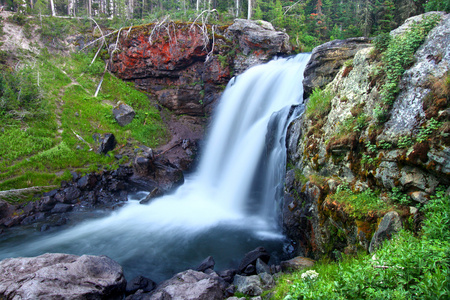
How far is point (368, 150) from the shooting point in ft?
22.1

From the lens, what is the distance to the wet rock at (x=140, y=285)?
7539mm

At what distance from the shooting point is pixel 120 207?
1399 cm

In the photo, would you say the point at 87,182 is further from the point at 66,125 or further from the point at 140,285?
the point at 140,285

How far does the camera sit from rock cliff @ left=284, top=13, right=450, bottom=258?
5473 millimetres

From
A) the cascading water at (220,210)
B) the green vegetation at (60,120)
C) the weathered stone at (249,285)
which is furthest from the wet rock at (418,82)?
the green vegetation at (60,120)

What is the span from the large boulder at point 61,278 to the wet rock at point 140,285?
1.34 feet

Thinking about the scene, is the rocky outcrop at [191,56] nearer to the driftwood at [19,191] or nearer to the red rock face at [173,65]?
the red rock face at [173,65]

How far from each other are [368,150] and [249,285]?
472cm

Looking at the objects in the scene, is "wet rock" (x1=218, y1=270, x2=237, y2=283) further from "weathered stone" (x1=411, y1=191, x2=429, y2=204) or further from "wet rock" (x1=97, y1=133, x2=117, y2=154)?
"wet rock" (x1=97, y1=133, x2=117, y2=154)

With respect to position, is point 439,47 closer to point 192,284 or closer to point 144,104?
point 192,284

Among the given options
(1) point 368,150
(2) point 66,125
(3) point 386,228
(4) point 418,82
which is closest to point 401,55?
(4) point 418,82

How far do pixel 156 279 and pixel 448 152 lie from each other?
28.6ft

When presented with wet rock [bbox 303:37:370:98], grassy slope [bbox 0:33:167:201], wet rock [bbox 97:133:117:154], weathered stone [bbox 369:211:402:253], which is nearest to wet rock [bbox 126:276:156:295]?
weathered stone [bbox 369:211:402:253]

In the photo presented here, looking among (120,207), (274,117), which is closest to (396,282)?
(274,117)
